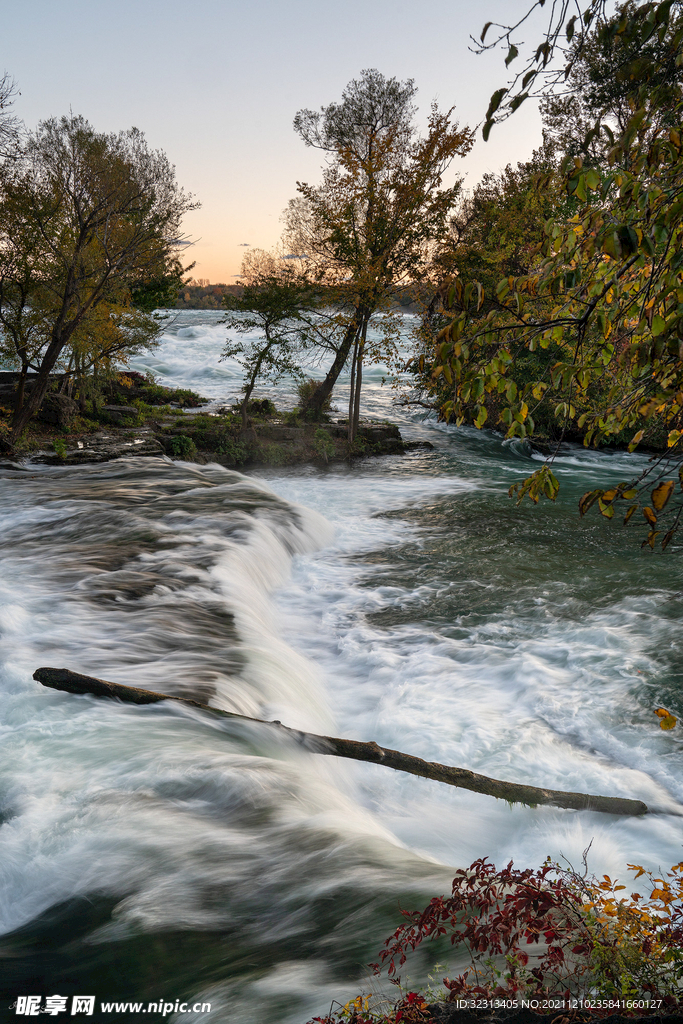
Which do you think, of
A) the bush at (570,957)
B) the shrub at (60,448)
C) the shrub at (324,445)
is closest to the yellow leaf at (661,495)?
the bush at (570,957)

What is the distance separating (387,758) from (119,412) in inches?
810

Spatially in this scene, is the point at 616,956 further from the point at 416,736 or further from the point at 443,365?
the point at 416,736

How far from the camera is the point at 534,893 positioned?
2316 millimetres

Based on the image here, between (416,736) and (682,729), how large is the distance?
2.34 meters

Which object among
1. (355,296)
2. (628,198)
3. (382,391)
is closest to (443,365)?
(628,198)

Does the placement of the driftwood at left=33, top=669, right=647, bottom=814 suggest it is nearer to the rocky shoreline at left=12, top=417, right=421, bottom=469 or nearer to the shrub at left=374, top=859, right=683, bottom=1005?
the shrub at left=374, top=859, right=683, bottom=1005

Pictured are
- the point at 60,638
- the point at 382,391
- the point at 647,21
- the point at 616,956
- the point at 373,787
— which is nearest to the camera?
the point at 647,21

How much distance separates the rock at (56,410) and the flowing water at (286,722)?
26.4ft

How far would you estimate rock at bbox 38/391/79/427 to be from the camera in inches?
768

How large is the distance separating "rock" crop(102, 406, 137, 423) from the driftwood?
713 inches

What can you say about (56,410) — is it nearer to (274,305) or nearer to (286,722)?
(274,305)

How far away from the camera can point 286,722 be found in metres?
5.29

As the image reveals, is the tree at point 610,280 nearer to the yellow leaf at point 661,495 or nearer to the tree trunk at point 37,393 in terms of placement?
the yellow leaf at point 661,495

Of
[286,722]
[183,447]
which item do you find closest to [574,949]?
[286,722]
